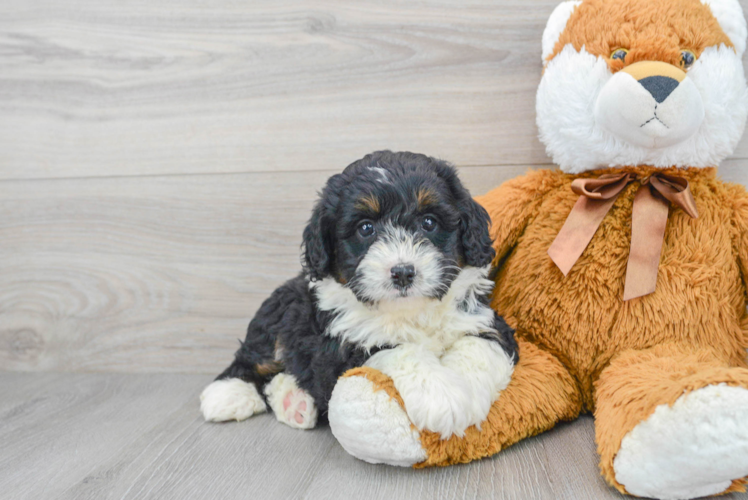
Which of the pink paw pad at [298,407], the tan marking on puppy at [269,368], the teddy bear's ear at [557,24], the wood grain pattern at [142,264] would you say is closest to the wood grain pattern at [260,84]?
the wood grain pattern at [142,264]

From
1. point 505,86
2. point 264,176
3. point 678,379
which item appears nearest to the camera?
point 678,379

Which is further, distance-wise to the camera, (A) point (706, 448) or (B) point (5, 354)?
(B) point (5, 354)

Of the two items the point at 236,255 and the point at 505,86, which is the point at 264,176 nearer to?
the point at 236,255

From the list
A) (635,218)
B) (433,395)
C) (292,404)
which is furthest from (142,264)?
(635,218)

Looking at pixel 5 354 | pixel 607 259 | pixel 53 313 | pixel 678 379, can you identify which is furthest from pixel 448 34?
pixel 5 354

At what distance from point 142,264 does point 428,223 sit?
143 centimetres

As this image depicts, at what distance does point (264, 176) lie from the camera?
2.24 m

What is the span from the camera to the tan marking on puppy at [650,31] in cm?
150

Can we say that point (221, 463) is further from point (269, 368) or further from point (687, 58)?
point (687, 58)

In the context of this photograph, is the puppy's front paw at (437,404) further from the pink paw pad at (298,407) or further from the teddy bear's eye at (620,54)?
the teddy bear's eye at (620,54)

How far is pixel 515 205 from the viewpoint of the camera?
1748 mm

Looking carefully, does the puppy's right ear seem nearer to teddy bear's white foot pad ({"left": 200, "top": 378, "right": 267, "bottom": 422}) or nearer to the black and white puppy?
the black and white puppy

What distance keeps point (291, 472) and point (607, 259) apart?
101 centimetres

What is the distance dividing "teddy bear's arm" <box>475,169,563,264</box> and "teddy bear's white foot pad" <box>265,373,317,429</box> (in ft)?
2.36
